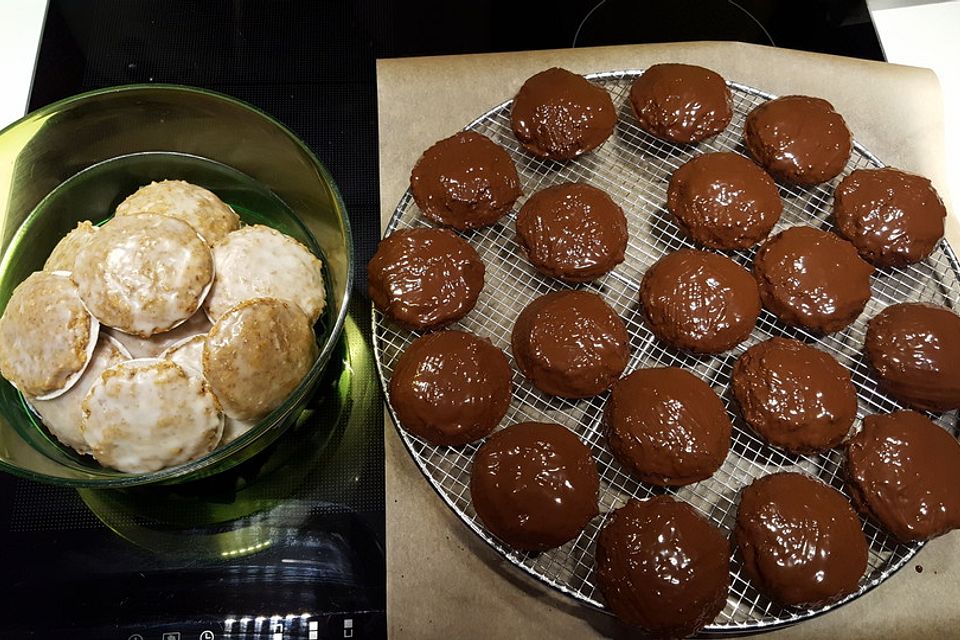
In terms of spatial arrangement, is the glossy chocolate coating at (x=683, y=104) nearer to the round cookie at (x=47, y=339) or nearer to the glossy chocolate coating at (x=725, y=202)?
the glossy chocolate coating at (x=725, y=202)

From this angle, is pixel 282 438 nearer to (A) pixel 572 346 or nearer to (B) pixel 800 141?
(A) pixel 572 346

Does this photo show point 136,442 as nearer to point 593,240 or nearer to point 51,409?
point 51,409

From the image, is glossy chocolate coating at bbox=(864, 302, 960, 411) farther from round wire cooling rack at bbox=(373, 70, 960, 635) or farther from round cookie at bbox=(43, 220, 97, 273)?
round cookie at bbox=(43, 220, 97, 273)

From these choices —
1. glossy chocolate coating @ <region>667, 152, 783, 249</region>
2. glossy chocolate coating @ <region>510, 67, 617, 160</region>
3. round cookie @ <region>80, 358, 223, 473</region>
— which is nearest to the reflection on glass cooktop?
round cookie @ <region>80, 358, 223, 473</region>

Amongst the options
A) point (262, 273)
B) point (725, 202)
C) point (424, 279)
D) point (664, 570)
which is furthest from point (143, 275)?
point (725, 202)

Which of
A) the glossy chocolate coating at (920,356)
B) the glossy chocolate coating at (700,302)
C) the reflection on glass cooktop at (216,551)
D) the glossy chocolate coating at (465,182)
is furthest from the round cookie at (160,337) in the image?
the glossy chocolate coating at (920,356)
